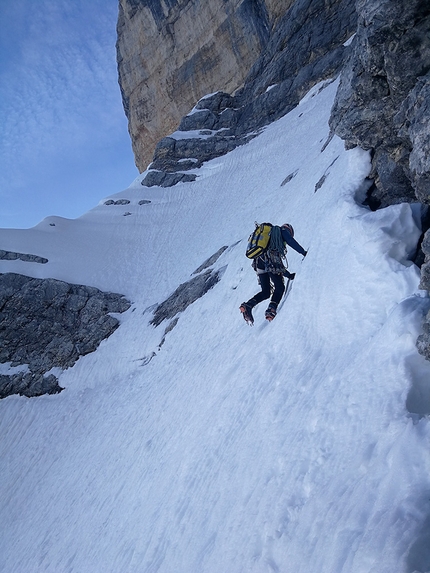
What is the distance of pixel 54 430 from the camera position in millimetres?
15117

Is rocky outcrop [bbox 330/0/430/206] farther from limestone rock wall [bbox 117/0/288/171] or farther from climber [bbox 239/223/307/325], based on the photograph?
limestone rock wall [bbox 117/0/288/171]

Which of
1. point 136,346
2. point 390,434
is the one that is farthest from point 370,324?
point 136,346

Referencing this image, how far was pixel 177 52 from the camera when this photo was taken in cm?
5231

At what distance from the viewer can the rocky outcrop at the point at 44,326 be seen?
63.7 feet

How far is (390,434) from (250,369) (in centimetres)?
352

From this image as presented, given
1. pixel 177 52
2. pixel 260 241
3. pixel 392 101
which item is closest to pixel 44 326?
pixel 260 241

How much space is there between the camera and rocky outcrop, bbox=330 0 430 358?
4.53 m

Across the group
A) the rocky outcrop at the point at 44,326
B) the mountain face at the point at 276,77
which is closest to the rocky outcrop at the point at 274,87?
the mountain face at the point at 276,77

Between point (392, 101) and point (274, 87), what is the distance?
38227mm

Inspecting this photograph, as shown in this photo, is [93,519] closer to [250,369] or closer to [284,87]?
[250,369]

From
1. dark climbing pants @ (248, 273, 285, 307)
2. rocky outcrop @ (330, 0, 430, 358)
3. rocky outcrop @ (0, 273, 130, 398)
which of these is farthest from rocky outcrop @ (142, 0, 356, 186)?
rocky outcrop @ (330, 0, 430, 358)

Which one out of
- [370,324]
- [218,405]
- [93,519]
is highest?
[370,324]

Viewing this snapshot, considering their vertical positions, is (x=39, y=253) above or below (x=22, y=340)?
above

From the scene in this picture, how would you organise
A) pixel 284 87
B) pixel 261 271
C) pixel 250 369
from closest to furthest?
pixel 250 369
pixel 261 271
pixel 284 87
